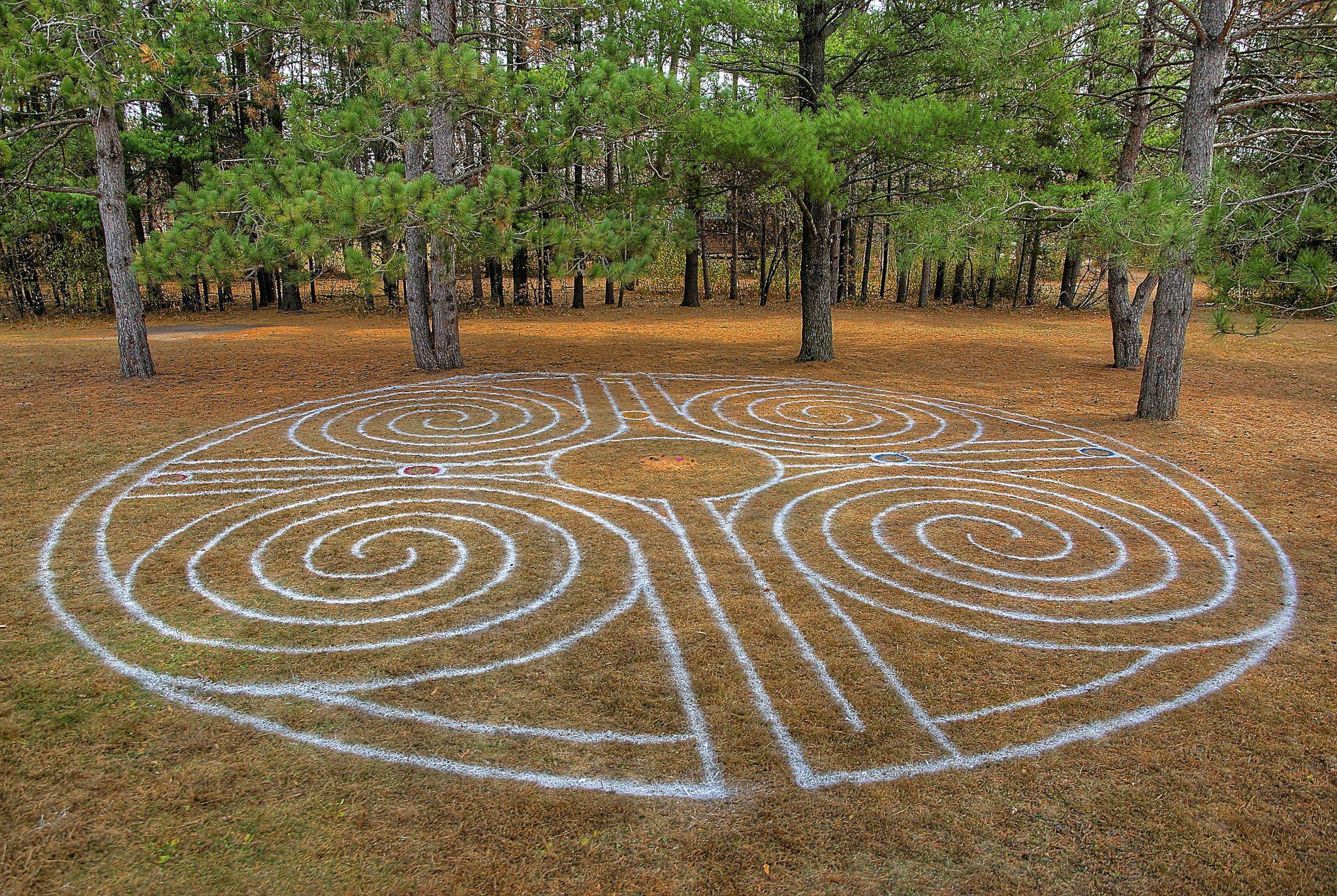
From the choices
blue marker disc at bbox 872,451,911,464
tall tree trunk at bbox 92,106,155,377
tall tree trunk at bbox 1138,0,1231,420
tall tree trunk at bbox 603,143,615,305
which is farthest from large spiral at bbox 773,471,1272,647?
tall tree trunk at bbox 92,106,155,377

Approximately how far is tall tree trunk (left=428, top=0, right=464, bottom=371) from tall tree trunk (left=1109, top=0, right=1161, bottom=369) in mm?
8614

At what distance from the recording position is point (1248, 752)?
143 inches

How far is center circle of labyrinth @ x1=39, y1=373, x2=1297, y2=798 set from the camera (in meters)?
3.76

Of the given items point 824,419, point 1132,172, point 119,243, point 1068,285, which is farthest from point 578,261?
point 1068,285

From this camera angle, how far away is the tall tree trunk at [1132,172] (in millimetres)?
10805

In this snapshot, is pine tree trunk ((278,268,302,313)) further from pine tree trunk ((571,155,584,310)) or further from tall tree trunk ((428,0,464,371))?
tall tree trunk ((428,0,464,371))

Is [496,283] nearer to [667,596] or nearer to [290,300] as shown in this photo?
[290,300]

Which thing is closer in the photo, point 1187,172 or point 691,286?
point 1187,172

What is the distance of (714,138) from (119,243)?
8.50m

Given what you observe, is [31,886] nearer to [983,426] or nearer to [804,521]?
[804,521]

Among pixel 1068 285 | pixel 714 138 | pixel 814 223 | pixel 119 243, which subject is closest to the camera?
pixel 714 138

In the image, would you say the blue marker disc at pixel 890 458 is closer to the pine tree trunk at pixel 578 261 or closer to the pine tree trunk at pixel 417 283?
the pine tree trunk at pixel 578 261

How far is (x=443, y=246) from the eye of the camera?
32.7ft

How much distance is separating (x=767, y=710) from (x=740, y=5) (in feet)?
33.5
